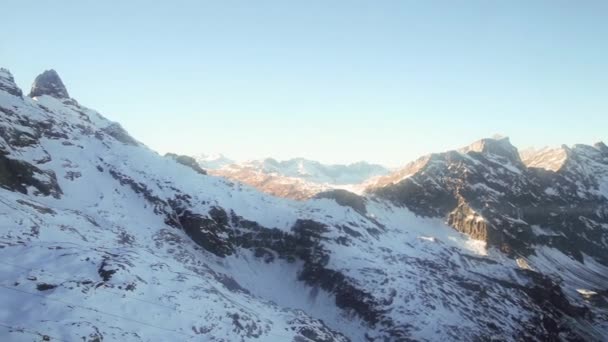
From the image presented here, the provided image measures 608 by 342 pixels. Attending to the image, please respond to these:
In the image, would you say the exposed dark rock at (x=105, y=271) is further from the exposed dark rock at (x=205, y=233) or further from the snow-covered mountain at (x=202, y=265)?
the exposed dark rock at (x=205, y=233)

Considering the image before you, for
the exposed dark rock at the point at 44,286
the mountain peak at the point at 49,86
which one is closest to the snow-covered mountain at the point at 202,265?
the exposed dark rock at the point at 44,286

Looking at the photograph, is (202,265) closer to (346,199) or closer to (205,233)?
(205,233)

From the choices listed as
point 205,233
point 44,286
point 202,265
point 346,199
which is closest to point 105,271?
point 44,286

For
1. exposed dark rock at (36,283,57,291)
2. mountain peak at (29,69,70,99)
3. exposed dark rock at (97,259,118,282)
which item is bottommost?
exposed dark rock at (36,283,57,291)

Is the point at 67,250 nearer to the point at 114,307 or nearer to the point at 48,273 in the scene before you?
the point at 48,273

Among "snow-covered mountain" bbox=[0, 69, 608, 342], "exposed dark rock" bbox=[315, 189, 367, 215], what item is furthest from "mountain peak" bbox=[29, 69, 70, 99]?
"exposed dark rock" bbox=[315, 189, 367, 215]

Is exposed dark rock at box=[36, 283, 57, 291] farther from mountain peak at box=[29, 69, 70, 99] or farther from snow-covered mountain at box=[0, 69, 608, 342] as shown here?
mountain peak at box=[29, 69, 70, 99]
